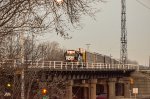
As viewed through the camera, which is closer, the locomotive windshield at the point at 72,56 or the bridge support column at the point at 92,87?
the bridge support column at the point at 92,87

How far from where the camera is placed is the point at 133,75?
97.1 meters

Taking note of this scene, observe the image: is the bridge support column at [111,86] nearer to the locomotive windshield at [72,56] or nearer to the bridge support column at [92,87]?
the bridge support column at [92,87]

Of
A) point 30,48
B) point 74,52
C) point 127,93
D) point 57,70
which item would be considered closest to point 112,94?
point 127,93

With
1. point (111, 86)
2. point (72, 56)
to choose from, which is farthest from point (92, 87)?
point (72, 56)

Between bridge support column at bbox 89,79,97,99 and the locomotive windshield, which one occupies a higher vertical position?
the locomotive windshield

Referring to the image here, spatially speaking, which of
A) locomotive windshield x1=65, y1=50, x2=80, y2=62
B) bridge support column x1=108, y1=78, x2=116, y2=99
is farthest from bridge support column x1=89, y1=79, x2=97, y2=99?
locomotive windshield x1=65, y1=50, x2=80, y2=62

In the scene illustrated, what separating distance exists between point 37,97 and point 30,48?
2679mm

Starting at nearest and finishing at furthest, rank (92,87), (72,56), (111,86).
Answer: (92,87), (111,86), (72,56)

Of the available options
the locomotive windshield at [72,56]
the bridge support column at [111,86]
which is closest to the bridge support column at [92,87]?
the bridge support column at [111,86]

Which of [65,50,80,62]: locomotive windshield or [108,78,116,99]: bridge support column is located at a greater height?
[65,50,80,62]: locomotive windshield

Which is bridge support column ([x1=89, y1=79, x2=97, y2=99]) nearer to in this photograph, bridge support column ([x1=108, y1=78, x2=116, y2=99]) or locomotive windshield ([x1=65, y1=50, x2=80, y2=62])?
bridge support column ([x1=108, y1=78, x2=116, y2=99])

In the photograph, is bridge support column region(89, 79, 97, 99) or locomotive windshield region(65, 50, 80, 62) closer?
bridge support column region(89, 79, 97, 99)

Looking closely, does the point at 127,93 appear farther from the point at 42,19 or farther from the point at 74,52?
the point at 42,19

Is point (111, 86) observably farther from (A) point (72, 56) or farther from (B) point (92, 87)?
(A) point (72, 56)
